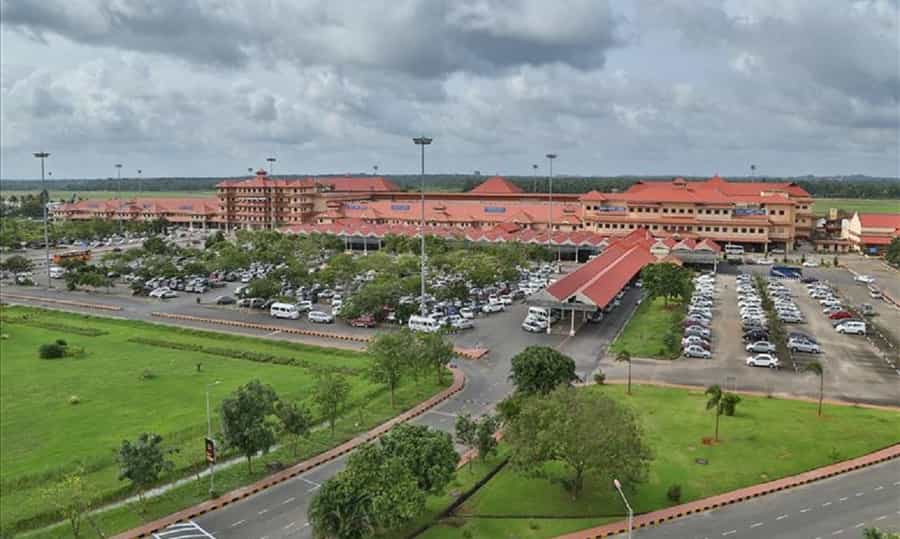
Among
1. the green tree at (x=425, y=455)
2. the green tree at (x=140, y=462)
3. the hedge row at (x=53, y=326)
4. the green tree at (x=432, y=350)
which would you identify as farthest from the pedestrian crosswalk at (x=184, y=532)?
the hedge row at (x=53, y=326)

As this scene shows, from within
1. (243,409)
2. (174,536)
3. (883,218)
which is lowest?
(174,536)

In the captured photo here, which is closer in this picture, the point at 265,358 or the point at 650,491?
the point at 650,491

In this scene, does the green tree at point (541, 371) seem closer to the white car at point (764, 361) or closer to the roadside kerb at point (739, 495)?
the roadside kerb at point (739, 495)

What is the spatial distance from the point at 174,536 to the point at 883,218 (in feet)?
300

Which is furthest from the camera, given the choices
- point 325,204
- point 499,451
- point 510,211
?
point 325,204

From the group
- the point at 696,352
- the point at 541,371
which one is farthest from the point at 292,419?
the point at 696,352

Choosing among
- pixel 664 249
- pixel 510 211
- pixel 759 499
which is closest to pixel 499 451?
pixel 759 499

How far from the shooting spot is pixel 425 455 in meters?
21.2

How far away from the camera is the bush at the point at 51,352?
141ft

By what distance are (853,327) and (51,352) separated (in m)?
52.2

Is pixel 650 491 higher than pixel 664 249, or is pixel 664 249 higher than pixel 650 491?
pixel 664 249

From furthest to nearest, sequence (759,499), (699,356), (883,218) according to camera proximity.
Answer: (883,218)
(699,356)
(759,499)

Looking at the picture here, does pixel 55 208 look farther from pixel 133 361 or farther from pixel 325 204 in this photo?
pixel 133 361

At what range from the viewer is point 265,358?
41969mm
